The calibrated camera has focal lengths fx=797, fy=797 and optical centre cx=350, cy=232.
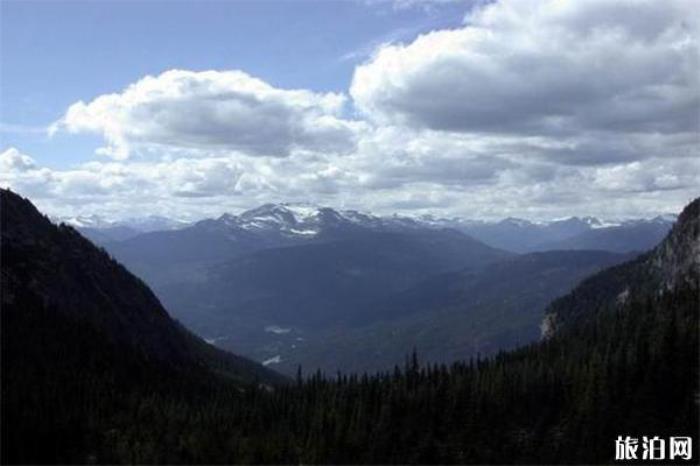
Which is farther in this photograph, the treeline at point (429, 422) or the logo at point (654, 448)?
the treeline at point (429, 422)

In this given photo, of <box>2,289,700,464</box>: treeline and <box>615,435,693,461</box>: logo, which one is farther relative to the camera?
<box>2,289,700,464</box>: treeline

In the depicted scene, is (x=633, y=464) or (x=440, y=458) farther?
(x=440, y=458)

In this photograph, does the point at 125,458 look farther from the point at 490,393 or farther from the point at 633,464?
the point at 633,464

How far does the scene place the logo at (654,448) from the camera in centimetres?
14975

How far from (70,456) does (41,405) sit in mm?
20787

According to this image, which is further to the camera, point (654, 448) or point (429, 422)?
point (429, 422)

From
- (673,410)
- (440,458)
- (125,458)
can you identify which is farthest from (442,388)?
(125,458)

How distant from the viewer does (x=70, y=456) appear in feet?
542

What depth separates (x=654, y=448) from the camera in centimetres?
15312

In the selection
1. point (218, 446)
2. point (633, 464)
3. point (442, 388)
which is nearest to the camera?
point (633, 464)

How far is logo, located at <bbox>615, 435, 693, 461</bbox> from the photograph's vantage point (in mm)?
149750

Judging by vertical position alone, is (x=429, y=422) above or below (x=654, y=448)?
above

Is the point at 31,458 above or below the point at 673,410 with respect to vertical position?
below

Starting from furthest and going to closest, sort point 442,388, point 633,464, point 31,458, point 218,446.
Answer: point 442,388 → point 218,446 → point 31,458 → point 633,464
